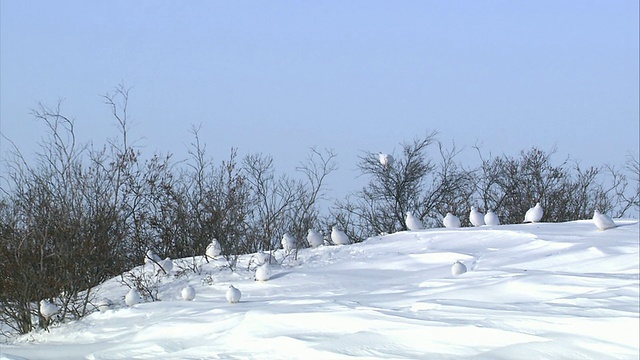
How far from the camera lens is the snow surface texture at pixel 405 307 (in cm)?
730

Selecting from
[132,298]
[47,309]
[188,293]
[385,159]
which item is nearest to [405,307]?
[188,293]

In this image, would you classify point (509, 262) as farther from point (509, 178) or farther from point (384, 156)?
point (509, 178)

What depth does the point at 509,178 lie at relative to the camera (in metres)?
23.7

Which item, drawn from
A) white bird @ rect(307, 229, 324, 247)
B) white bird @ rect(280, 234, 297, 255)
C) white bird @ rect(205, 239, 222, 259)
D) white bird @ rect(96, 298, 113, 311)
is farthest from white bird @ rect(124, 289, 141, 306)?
white bird @ rect(307, 229, 324, 247)

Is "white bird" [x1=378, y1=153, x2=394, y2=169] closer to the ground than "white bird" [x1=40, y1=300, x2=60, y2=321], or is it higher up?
higher up

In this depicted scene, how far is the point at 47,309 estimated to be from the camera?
417 inches

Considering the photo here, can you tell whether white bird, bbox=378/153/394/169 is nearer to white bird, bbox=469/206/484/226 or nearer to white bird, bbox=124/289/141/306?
white bird, bbox=469/206/484/226

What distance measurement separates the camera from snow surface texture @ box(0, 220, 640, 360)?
730cm

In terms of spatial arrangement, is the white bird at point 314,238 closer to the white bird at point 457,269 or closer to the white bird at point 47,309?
the white bird at point 457,269

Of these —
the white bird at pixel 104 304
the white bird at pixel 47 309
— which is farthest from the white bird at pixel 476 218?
the white bird at pixel 47 309

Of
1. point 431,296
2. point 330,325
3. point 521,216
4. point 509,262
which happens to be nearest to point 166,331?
point 330,325

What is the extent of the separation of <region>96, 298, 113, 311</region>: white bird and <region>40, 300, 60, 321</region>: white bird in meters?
0.54

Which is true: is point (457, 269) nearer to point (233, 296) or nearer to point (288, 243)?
point (233, 296)

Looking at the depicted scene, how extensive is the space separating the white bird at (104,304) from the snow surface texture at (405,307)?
126 millimetres
